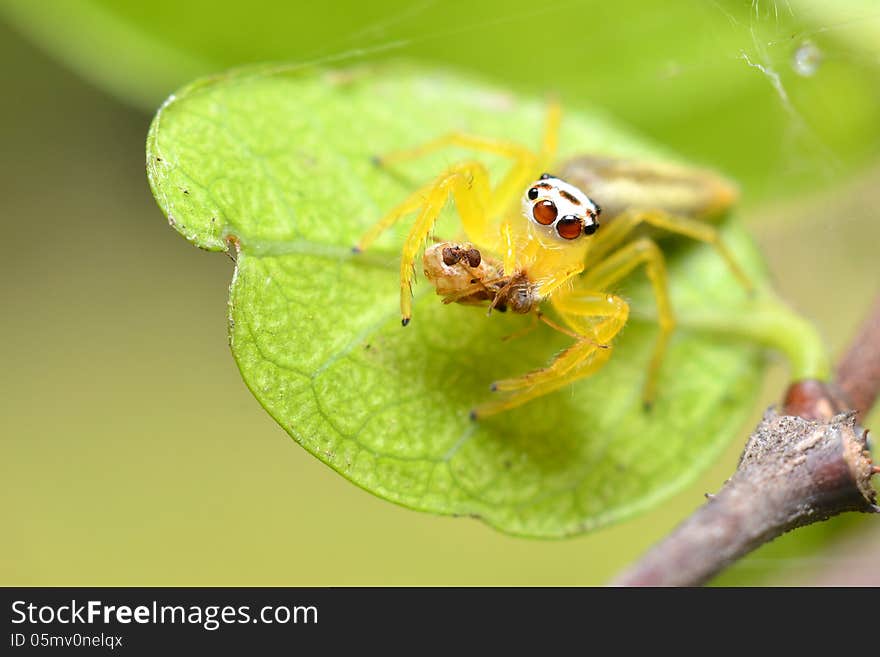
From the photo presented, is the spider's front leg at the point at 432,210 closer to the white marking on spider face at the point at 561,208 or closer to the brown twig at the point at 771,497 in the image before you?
the white marking on spider face at the point at 561,208

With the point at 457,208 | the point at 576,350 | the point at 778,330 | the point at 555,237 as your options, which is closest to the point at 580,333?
the point at 576,350

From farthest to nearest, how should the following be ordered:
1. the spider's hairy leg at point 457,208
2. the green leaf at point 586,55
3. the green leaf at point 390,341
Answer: the green leaf at point 586,55 → the spider's hairy leg at point 457,208 → the green leaf at point 390,341

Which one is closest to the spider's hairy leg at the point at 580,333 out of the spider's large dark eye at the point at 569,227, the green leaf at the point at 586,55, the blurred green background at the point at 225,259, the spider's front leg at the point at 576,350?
the spider's front leg at the point at 576,350

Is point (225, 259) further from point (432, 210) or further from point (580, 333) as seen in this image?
point (580, 333)

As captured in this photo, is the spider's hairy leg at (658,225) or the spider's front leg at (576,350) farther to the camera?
the spider's hairy leg at (658,225)

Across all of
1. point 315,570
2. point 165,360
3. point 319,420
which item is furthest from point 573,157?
point 165,360
